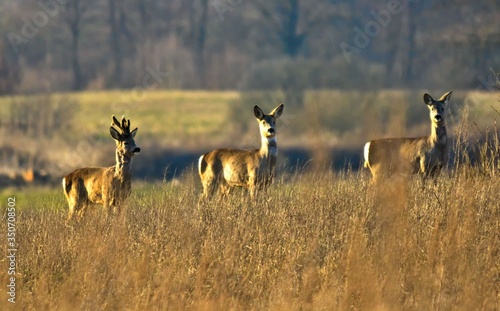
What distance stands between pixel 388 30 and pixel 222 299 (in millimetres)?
39967

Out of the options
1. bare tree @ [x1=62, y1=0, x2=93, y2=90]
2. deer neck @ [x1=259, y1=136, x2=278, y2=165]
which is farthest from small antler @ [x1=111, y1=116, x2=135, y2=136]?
bare tree @ [x1=62, y1=0, x2=93, y2=90]

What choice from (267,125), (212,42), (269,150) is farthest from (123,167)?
(212,42)

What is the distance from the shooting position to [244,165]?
14.8m

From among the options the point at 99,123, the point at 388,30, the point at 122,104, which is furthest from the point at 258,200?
the point at 388,30

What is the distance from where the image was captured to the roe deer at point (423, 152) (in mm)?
14164

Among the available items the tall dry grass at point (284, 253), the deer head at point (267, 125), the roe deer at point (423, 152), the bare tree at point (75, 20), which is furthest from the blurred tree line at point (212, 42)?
the tall dry grass at point (284, 253)

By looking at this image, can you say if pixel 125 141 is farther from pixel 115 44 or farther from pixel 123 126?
pixel 115 44

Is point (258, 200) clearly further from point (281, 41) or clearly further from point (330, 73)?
point (281, 41)

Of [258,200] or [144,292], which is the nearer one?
[144,292]

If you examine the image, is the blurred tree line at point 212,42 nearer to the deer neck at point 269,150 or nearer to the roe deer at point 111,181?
the deer neck at point 269,150

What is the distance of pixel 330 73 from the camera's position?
38.9 meters

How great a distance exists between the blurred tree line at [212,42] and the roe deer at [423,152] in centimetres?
2397

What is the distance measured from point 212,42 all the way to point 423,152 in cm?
4171

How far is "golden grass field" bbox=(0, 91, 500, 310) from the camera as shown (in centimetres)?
957
